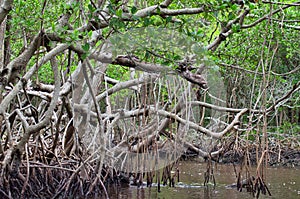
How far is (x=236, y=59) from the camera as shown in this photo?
9.29 meters

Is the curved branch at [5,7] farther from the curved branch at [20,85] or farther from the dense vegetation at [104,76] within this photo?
the curved branch at [20,85]

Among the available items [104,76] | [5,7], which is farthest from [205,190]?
[5,7]

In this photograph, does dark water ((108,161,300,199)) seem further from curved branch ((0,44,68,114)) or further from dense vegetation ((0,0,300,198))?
curved branch ((0,44,68,114))

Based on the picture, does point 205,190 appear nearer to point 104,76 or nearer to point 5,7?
point 104,76

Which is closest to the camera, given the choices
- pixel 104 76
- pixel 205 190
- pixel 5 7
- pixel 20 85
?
pixel 5 7

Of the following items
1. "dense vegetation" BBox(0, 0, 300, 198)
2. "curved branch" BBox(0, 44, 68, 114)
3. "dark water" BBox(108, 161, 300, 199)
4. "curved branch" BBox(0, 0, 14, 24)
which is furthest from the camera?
"dark water" BBox(108, 161, 300, 199)

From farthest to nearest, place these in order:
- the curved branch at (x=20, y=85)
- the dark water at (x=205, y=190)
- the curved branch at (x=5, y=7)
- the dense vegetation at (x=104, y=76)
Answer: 1. the dark water at (x=205, y=190)
2. the curved branch at (x=20, y=85)
3. the dense vegetation at (x=104, y=76)
4. the curved branch at (x=5, y=7)

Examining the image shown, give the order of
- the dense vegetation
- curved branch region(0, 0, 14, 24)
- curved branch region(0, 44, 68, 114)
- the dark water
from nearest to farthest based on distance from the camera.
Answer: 1. curved branch region(0, 0, 14, 24)
2. the dense vegetation
3. curved branch region(0, 44, 68, 114)
4. the dark water

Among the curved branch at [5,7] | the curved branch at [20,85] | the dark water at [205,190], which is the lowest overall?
the dark water at [205,190]

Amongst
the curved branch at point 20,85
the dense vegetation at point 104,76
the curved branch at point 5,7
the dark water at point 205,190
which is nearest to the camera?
the curved branch at point 5,7

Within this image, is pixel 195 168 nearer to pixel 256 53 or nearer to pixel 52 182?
pixel 256 53

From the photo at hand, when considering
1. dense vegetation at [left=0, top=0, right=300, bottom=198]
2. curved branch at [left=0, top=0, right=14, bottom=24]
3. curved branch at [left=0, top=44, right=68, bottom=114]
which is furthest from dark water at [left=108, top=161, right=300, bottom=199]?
curved branch at [left=0, top=0, right=14, bottom=24]

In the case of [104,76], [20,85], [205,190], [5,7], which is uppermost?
[5,7]

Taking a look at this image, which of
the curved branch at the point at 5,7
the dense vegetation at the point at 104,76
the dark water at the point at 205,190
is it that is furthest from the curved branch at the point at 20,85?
the dark water at the point at 205,190
